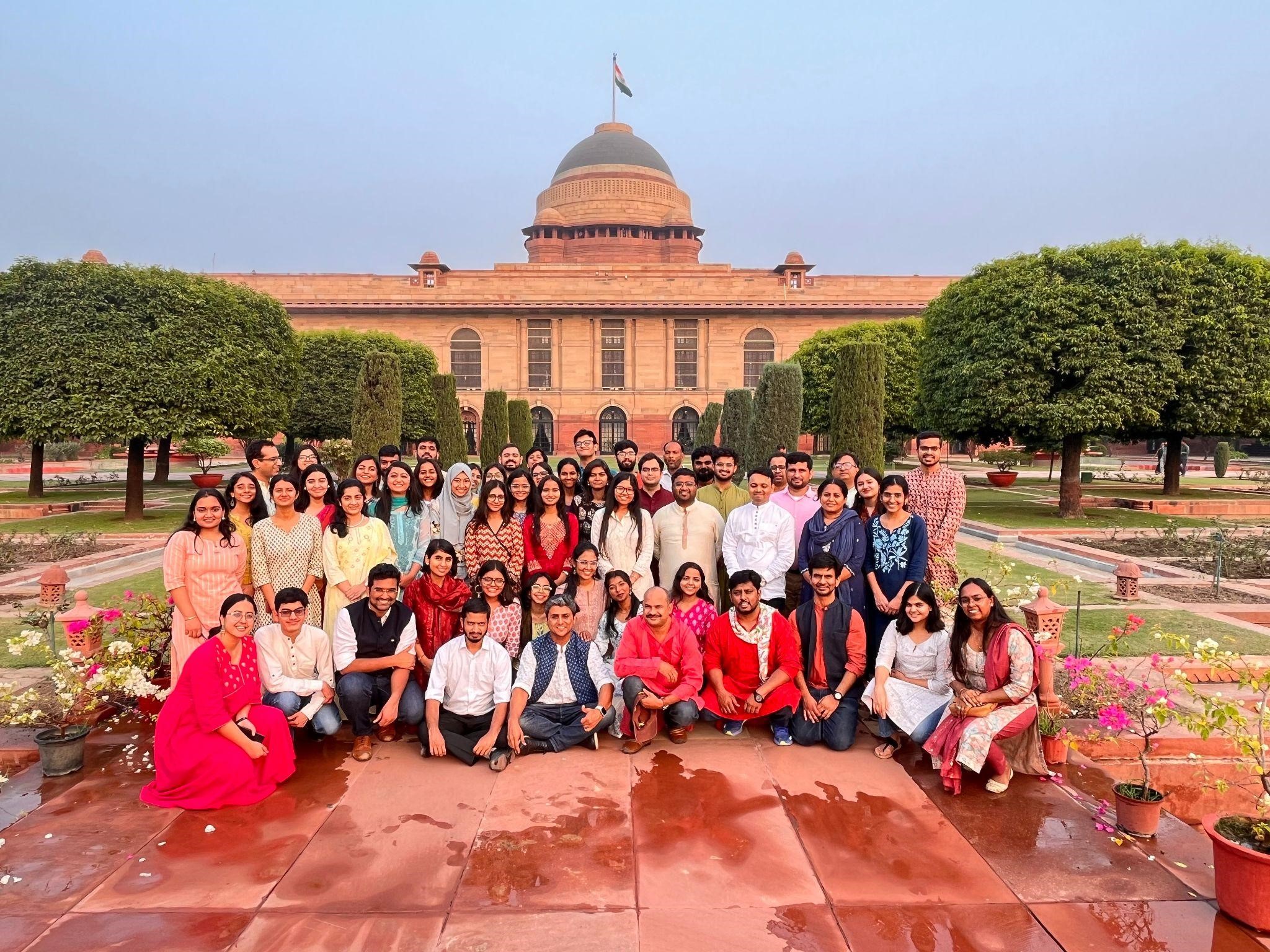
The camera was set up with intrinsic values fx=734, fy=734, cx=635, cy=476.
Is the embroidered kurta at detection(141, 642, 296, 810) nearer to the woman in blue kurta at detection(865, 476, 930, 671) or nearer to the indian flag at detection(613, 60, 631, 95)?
the woman in blue kurta at detection(865, 476, 930, 671)

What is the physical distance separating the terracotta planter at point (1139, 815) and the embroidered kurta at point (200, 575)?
478 cm

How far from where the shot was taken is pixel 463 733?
4.21 metres

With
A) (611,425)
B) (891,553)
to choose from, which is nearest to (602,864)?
(891,553)

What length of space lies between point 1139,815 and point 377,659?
3932 mm

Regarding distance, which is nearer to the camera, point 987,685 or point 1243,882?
point 1243,882

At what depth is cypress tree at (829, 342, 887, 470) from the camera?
47.3 ft

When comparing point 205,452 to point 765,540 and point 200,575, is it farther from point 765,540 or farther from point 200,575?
point 765,540

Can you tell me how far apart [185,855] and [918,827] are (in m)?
3.30

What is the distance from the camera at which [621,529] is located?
5047mm

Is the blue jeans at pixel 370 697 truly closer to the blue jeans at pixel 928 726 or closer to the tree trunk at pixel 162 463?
the blue jeans at pixel 928 726

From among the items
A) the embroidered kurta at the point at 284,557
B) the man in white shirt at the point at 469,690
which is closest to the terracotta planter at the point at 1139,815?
the man in white shirt at the point at 469,690

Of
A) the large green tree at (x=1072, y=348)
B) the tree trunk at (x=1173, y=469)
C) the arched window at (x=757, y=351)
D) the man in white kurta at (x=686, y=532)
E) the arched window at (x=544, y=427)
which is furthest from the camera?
the arched window at (x=544, y=427)

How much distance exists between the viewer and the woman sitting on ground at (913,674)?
4.20 meters


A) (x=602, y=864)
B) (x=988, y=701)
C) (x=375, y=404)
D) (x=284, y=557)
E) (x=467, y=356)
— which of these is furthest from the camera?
(x=467, y=356)
